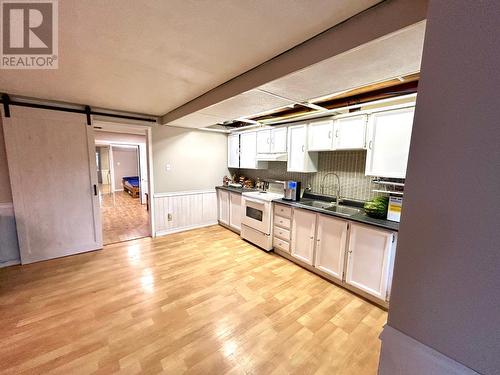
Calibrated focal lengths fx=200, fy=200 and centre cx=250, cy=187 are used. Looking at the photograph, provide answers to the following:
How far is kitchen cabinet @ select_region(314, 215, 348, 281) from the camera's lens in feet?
7.89

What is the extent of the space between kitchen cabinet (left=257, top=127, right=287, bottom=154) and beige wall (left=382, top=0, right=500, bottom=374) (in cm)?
285

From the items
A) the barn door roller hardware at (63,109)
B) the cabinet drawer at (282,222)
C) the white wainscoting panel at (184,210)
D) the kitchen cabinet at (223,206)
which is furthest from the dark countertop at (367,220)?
the barn door roller hardware at (63,109)

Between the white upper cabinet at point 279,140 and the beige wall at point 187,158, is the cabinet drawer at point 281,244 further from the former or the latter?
the beige wall at point 187,158

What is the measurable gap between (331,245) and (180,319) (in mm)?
1875

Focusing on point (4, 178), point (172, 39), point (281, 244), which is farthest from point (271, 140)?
point (4, 178)

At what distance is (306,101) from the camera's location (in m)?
2.23

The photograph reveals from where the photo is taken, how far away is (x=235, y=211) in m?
4.16

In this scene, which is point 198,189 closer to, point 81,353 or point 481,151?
point 81,353

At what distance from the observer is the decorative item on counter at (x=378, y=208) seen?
224 centimetres

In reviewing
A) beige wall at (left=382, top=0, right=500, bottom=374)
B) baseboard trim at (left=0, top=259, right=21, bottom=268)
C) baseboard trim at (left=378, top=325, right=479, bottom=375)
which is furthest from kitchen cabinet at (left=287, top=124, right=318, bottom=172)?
baseboard trim at (left=0, top=259, right=21, bottom=268)

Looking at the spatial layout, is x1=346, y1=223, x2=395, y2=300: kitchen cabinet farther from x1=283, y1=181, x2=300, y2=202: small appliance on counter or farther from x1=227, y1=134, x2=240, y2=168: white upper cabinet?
x1=227, y1=134, x2=240, y2=168: white upper cabinet

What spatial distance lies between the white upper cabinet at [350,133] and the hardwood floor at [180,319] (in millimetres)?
1791

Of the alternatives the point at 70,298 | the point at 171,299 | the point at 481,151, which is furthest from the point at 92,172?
the point at 481,151

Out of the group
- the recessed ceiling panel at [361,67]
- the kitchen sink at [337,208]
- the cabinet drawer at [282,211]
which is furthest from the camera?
the cabinet drawer at [282,211]
